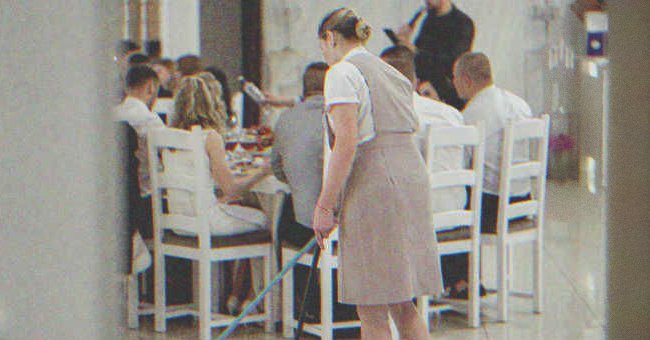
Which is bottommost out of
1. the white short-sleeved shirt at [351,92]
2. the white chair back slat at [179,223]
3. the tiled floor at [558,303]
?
the tiled floor at [558,303]

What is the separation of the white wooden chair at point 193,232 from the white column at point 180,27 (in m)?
2.00

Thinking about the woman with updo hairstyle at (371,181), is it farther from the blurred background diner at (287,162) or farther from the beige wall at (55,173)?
the beige wall at (55,173)

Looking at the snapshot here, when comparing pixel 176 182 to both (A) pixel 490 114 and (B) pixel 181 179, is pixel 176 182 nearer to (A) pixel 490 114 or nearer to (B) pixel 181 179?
(B) pixel 181 179

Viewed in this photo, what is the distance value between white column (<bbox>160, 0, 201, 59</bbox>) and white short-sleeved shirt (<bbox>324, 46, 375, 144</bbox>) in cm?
319

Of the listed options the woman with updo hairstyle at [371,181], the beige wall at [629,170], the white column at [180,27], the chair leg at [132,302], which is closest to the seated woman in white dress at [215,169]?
the chair leg at [132,302]

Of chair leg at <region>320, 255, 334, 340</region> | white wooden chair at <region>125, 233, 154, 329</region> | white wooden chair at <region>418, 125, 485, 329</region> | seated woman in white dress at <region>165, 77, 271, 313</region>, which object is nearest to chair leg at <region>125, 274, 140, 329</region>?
white wooden chair at <region>125, 233, 154, 329</region>

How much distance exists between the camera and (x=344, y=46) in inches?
110

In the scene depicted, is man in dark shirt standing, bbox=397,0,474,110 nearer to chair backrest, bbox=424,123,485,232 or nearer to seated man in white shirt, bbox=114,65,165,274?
chair backrest, bbox=424,123,485,232

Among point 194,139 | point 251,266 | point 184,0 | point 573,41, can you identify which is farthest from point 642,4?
point 184,0

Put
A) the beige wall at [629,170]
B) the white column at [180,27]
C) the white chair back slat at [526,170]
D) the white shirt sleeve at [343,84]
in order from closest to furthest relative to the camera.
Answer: the beige wall at [629,170]
the white shirt sleeve at [343,84]
the white chair back slat at [526,170]
the white column at [180,27]

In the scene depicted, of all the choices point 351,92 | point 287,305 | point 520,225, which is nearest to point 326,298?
point 287,305

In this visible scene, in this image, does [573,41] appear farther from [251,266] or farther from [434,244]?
[251,266]

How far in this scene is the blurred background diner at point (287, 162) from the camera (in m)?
2.03

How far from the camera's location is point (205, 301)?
386 cm
